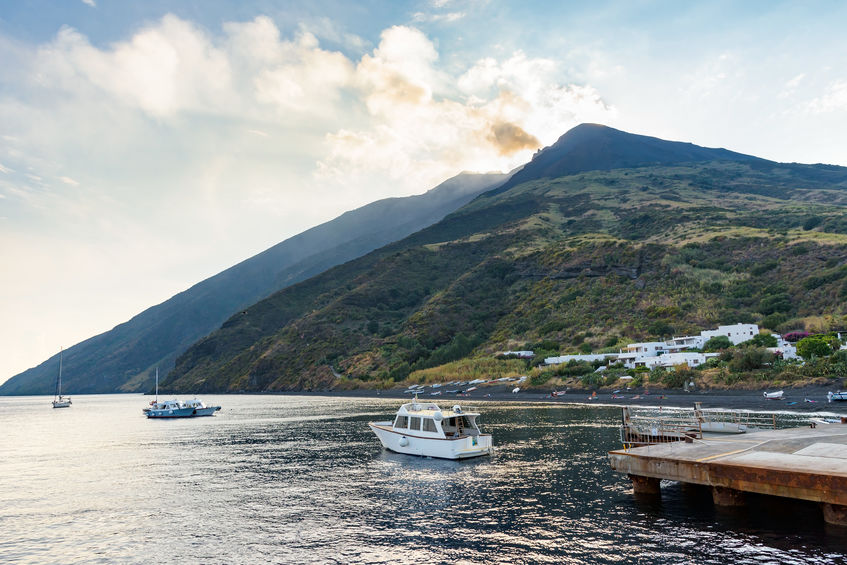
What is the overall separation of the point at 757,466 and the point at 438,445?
26327 mm

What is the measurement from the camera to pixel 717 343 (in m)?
97.3

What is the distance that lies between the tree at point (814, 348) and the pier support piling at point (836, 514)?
231ft

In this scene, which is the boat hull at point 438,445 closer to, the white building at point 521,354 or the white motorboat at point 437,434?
the white motorboat at point 437,434

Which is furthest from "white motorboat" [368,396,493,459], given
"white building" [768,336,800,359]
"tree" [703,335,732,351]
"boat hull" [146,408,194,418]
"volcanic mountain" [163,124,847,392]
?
"volcanic mountain" [163,124,847,392]

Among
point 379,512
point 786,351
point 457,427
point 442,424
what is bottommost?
point 379,512

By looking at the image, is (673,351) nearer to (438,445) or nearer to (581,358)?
(581,358)

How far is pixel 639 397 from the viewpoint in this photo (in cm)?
8569

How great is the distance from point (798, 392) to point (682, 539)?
206 feet

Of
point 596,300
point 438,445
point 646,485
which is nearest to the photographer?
point 646,485

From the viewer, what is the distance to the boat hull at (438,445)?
42812 mm

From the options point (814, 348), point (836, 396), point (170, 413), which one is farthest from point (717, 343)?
point (170, 413)

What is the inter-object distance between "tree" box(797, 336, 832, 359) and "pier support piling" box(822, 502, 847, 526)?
70512 millimetres

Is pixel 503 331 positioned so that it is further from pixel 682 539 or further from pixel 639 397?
pixel 682 539

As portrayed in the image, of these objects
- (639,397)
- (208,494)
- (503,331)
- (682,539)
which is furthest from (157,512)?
(503,331)
